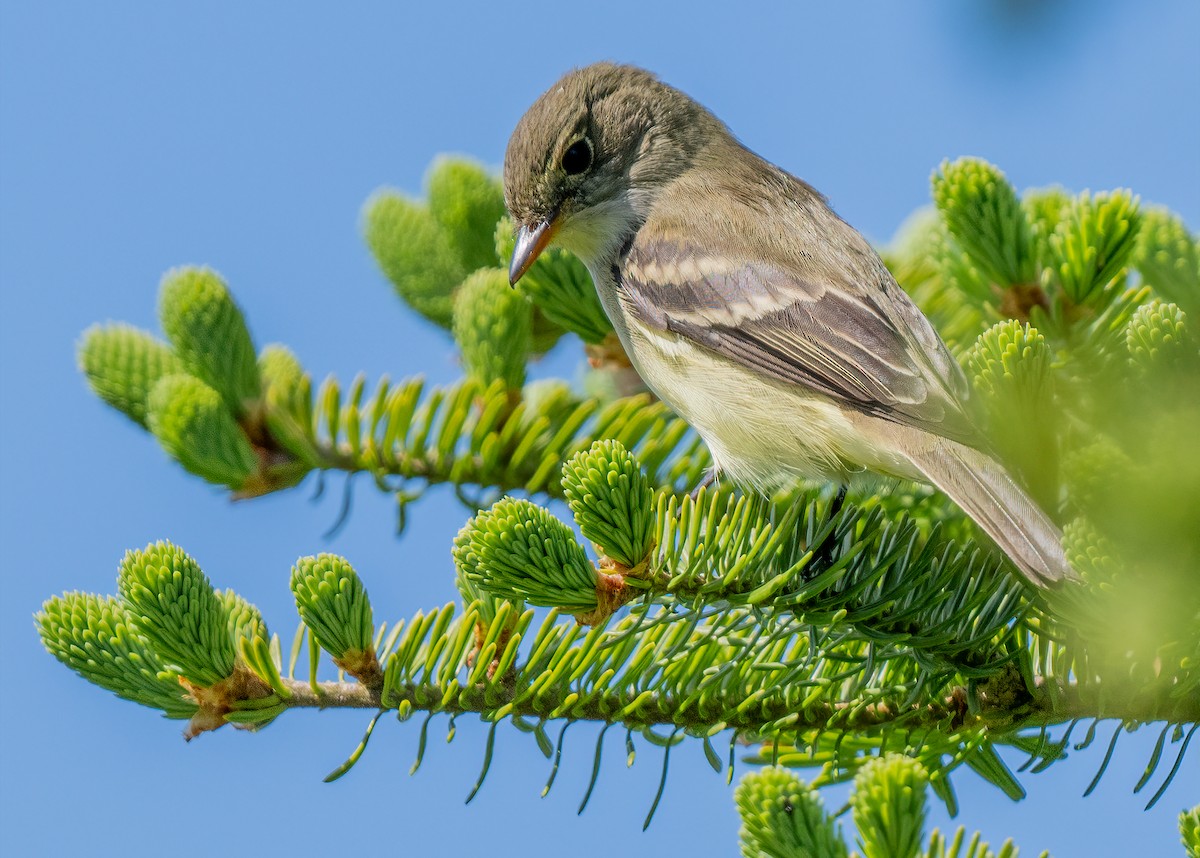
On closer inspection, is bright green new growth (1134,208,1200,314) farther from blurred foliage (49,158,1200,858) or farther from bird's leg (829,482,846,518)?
bird's leg (829,482,846,518)

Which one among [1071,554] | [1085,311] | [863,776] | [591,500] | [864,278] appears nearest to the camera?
[863,776]

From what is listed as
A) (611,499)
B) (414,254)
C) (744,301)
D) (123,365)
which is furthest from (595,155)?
(611,499)

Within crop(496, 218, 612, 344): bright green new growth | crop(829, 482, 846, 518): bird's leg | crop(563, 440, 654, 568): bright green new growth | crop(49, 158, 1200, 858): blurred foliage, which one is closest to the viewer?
crop(49, 158, 1200, 858): blurred foliage

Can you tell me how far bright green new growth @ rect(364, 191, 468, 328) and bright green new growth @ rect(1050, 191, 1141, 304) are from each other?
1763 mm

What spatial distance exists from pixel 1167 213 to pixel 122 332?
2.72 meters

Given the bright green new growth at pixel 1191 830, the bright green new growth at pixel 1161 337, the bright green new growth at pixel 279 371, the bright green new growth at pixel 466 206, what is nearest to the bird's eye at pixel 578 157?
the bright green new growth at pixel 466 206

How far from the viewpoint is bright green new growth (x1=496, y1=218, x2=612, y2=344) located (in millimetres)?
3186

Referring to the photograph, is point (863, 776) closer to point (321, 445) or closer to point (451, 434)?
point (451, 434)

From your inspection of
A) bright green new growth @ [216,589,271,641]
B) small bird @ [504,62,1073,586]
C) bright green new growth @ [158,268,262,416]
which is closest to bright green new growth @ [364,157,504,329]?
small bird @ [504,62,1073,586]

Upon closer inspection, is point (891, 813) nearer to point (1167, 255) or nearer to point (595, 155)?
point (1167, 255)

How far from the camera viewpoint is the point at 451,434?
9.44 ft

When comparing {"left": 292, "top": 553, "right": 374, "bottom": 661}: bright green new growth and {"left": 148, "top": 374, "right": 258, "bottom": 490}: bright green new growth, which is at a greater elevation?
{"left": 148, "top": 374, "right": 258, "bottom": 490}: bright green new growth

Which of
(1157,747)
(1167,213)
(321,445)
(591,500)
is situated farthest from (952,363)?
(321,445)

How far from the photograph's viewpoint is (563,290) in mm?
3256
